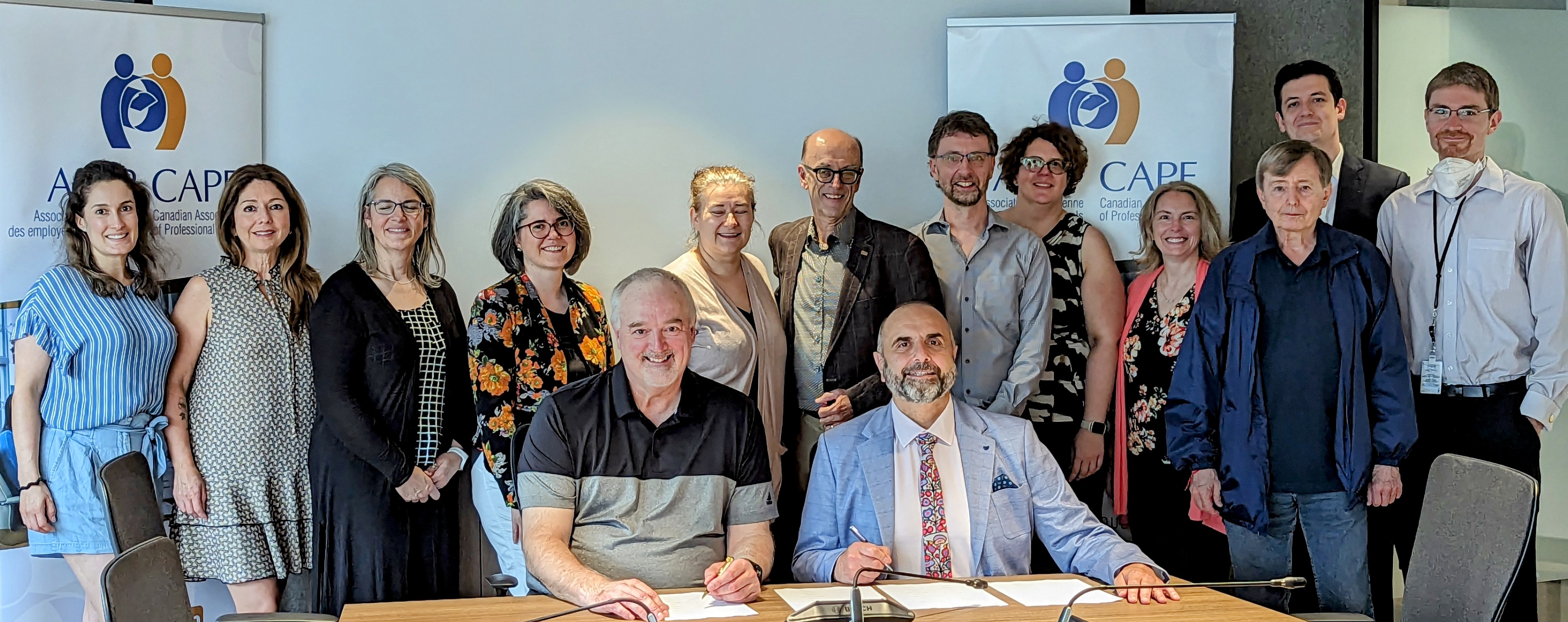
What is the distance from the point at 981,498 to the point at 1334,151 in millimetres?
2034

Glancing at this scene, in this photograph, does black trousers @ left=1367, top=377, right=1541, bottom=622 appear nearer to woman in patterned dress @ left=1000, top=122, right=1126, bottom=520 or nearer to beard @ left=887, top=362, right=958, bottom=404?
woman in patterned dress @ left=1000, top=122, right=1126, bottom=520

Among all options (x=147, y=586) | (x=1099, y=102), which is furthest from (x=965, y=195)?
(x=147, y=586)

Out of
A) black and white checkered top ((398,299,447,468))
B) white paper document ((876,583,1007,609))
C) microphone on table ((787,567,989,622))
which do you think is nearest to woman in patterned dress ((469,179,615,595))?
black and white checkered top ((398,299,447,468))

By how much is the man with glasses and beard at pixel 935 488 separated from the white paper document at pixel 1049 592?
0.70 feet

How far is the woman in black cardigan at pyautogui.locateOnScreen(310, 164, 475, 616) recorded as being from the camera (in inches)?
142

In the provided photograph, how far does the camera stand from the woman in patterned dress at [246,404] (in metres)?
3.66

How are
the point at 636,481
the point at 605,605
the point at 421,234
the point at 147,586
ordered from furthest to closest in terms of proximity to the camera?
the point at 421,234, the point at 636,481, the point at 605,605, the point at 147,586

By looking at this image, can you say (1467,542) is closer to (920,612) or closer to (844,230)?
(920,612)

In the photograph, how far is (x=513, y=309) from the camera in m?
3.59

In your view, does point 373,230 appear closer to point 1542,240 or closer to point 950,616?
point 950,616

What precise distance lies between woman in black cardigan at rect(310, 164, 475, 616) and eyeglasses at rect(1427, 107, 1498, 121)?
310cm

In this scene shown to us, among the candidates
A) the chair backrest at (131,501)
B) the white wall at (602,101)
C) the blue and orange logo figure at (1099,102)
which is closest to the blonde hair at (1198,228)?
the blue and orange logo figure at (1099,102)

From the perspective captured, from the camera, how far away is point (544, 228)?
370 cm

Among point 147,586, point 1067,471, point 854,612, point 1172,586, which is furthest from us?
point 1067,471
